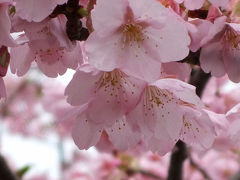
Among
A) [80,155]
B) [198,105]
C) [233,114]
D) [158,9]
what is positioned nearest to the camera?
[158,9]

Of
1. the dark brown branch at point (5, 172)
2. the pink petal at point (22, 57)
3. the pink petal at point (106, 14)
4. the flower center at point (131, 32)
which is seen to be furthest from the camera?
the dark brown branch at point (5, 172)

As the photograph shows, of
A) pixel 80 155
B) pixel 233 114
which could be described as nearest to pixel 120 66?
pixel 233 114

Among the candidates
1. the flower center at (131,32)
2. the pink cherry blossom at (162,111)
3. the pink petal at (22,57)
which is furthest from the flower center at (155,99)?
the pink petal at (22,57)

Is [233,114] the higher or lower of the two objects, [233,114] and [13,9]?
the lower

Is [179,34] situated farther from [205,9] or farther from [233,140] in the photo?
[233,140]

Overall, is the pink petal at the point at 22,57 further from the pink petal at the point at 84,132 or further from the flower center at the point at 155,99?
the flower center at the point at 155,99

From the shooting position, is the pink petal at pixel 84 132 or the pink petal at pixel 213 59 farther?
the pink petal at pixel 84 132

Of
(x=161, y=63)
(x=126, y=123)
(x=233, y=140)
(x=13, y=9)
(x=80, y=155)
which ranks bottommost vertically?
(x=80, y=155)

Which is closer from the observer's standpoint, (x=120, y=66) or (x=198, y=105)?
(x=120, y=66)
